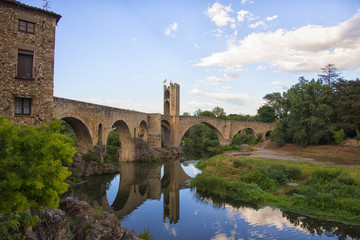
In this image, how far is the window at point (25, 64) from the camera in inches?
382

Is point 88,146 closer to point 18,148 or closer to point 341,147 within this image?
point 18,148

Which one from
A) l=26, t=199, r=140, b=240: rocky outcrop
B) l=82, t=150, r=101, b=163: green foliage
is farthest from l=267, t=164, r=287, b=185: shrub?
l=82, t=150, r=101, b=163: green foliage

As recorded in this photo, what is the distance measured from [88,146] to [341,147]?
24942mm

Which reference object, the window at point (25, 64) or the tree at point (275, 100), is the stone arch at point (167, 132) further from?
the tree at point (275, 100)

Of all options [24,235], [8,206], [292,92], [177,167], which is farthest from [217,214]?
[292,92]

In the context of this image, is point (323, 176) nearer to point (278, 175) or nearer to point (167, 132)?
point (278, 175)

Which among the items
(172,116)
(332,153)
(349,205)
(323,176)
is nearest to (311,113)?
(332,153)

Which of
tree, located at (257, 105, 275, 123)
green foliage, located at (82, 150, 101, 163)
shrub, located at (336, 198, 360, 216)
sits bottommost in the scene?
shrub, located at (336, 198, 360, 216)

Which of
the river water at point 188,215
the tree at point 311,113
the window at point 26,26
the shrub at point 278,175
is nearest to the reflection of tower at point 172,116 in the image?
the tree at point 311,113

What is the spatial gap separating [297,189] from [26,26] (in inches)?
570

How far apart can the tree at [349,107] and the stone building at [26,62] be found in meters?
27.5

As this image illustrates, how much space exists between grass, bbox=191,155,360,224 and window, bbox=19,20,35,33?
11457 millimetres

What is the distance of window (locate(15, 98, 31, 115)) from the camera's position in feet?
31.4

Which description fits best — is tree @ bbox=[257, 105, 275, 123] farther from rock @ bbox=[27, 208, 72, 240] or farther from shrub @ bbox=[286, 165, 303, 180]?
rock @ bbox=[27, 208, 72, 240]
